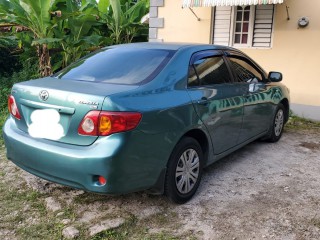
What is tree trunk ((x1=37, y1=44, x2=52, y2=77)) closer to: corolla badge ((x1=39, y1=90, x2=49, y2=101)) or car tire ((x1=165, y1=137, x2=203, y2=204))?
corolla badge ((x1=39, y1=90, x2=49, y2=101))

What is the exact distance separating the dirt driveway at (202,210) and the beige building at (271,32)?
140 inches

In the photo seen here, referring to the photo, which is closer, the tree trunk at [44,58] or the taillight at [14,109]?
the taillight at [14,109]

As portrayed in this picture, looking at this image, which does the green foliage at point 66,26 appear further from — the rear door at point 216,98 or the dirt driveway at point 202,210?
the rear door at point 216,98

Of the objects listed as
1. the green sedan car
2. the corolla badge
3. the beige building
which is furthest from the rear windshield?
the beige building

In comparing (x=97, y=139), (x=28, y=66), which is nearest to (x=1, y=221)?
(x=97, y=139)

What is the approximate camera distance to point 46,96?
3.03m

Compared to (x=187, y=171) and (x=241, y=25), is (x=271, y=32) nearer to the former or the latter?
(x=241, y=25)

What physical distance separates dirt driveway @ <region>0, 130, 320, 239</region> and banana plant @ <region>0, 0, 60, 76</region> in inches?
172

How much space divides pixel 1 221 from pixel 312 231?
2835mm

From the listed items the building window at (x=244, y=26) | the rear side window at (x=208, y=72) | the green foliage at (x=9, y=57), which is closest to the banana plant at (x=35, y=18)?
the green foliage at (x=9, y=57)

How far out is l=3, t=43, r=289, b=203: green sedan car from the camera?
9.20ft

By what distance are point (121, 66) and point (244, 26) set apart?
5.32 m

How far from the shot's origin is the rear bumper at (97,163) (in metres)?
2.77

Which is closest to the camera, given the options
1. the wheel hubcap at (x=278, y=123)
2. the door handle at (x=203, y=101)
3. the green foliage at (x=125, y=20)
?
the door handle at (x=203, y=101)
